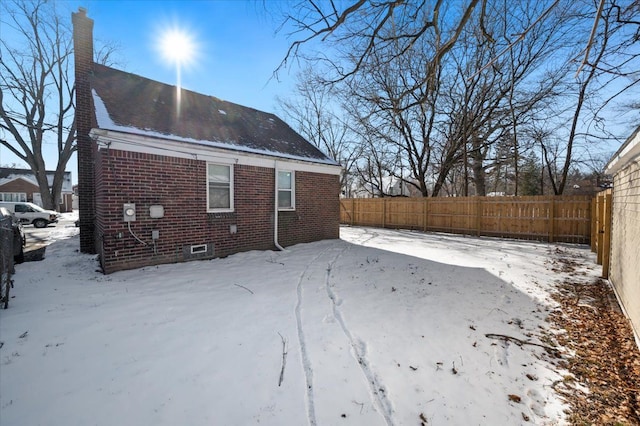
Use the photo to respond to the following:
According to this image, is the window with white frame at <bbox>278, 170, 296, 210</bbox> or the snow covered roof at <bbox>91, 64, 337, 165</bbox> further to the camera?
the window with white frame at <bbox>278, 170, 296, 210</bbox>

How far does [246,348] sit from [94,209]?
7844mm

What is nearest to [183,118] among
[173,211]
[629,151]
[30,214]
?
[173,211]

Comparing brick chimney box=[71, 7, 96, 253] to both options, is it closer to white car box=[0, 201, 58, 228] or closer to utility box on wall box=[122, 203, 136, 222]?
utility box on wall box=[122, 203, 136, 222]

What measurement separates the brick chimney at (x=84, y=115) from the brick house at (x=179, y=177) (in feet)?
0.08

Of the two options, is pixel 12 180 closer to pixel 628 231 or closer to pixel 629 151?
pixel 629 151

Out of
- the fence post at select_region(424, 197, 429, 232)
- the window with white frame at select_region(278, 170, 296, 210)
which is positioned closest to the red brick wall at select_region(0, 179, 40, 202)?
the window with white frame at select_region(278, 170, 296, 210)

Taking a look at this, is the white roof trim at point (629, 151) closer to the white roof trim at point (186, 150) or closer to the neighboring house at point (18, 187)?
the white roof trim at point (186, 150)

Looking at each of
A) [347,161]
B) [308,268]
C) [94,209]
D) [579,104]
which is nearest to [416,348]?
[308,268]

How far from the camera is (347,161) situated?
28328 mm

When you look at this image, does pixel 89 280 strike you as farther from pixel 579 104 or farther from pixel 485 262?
pixel 579 104

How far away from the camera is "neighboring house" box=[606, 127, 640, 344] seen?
368 cm

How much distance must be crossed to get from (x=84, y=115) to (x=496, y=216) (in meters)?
15.7

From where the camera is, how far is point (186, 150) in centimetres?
694

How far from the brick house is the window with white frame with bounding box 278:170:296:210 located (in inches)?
1.3
